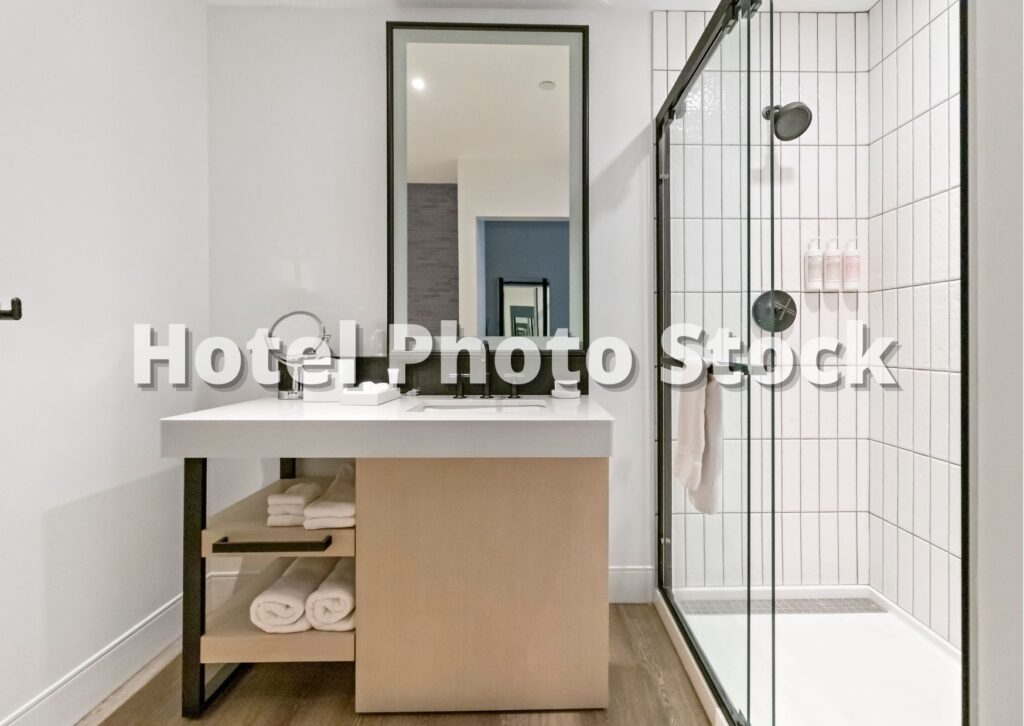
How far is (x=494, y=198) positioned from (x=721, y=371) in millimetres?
1142

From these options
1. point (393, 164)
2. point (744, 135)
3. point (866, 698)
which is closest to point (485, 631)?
point (866, 698)

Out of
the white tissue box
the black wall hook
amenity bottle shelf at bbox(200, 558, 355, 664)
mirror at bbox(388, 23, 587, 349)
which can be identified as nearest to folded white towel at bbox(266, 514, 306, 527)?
amenity bottle shelf at bbox(200, 558, 355, 664)

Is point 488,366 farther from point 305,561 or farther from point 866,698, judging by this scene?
point 866,698

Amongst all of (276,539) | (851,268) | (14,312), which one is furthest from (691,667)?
(14,312)

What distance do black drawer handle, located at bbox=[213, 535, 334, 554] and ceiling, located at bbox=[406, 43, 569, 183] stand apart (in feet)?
4.54

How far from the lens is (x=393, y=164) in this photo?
2.18 m

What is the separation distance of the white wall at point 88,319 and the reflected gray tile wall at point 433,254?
839 millimetres

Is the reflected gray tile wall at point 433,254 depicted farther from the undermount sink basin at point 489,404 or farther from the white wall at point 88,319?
the white wall at point 88,319

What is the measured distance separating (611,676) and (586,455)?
0.81 meters

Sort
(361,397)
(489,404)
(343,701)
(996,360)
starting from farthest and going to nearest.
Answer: (489,404), (361,397), (343,701), (996,360)

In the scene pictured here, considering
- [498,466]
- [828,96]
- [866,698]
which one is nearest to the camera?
[498,466]

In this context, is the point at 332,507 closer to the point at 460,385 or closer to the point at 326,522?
the point at 326,522

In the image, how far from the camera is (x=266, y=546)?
1.52 metres

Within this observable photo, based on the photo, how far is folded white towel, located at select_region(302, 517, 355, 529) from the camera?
Result: 156 centimetres
